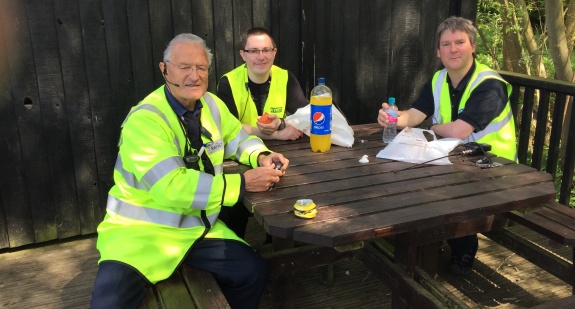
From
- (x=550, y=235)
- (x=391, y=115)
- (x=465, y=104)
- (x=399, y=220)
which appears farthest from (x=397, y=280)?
(x=465, y=104)

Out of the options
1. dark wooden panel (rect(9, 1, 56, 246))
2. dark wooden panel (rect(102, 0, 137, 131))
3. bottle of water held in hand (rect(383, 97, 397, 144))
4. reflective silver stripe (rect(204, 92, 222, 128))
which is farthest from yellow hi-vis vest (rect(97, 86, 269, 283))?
dark wooden panel (rect(9, 1, 56, 246))

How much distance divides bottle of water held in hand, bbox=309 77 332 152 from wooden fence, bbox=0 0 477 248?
174 centimetres

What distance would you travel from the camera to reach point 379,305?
329cm

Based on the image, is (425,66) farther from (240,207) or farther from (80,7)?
(80,7)

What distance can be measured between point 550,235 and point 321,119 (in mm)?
1374

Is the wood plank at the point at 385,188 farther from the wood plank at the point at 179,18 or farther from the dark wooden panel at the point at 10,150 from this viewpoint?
the dark wooden panel at the point at 10,150

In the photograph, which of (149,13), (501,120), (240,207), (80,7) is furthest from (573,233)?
(80,7)

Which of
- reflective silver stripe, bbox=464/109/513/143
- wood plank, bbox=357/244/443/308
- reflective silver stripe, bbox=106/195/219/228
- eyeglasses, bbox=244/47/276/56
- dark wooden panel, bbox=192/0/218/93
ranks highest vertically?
dark wooden panel, bbox=192/0/218/93

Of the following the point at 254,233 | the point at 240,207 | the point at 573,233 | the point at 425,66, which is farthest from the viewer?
the point at 425,66

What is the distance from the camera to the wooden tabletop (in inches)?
76.4

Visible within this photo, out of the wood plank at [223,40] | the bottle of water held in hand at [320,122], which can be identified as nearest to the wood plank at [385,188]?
the bottle of water held in hand at [320,122]

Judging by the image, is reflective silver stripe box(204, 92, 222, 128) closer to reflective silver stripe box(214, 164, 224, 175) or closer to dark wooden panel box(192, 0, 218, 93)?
reflective silver stripe box(214, 164, 224, 175)

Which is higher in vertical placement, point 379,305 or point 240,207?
point 240,207

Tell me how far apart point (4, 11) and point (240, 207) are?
2.14 metres
